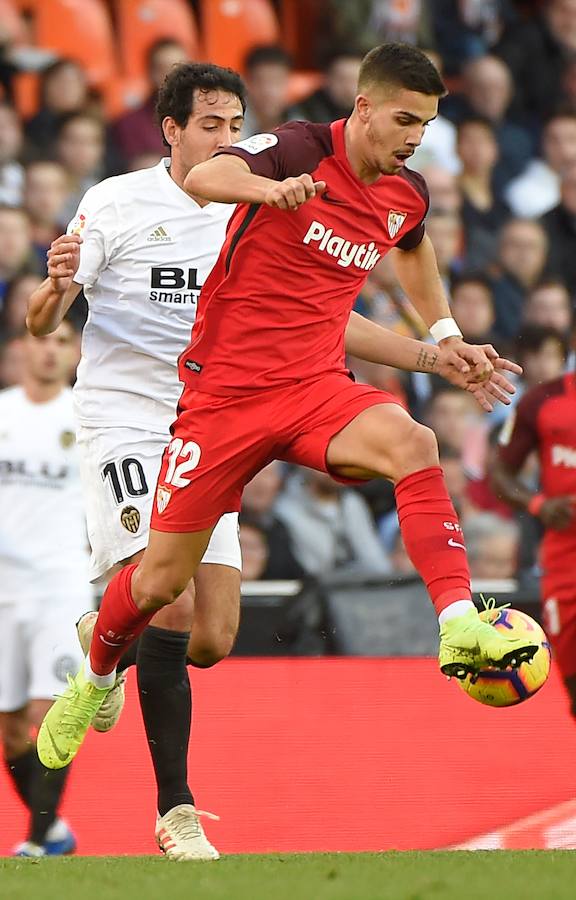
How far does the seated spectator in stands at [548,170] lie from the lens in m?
13.1

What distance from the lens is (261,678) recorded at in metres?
7.32

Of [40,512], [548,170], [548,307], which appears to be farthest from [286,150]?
[548,170]

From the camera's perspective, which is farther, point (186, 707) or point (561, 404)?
point (561, 404)

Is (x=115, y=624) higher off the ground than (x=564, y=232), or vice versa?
(x=564, y=232)

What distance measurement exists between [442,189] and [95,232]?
21.0 ft

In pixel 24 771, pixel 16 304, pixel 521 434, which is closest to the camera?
pixel 24 771

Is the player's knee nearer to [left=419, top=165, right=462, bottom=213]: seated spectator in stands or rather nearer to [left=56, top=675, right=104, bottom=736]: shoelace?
[left=56, top=675, right=104, bottom=736]: shoelace

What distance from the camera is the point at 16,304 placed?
34.8ft

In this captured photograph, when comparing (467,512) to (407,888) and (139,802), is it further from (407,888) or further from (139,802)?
(407,888)

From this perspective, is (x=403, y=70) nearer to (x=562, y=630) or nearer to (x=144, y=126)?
(x=562, y=630)

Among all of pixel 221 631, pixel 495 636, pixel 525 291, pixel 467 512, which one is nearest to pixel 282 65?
pixel 525 291

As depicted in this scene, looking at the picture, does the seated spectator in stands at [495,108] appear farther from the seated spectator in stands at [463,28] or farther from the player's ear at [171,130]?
the player's ear at [171,130]

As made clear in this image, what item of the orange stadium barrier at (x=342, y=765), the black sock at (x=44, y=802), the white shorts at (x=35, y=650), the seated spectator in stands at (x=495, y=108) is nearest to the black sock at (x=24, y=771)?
the black sock at (x=44, y=802)

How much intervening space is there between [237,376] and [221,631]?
1107mm
